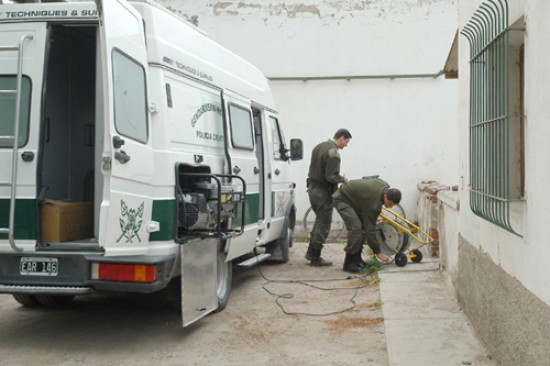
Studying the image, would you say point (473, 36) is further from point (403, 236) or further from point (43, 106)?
point (403, 236)

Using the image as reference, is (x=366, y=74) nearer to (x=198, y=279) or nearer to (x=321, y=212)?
(x=321, y=212)

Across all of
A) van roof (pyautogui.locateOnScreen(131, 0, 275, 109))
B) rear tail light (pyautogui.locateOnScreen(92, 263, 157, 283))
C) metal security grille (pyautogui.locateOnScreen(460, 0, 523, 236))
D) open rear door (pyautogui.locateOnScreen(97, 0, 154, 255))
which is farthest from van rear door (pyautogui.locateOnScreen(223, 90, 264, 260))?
metal security grille (pyautogui.locateOnScreen(460, 0, 523, 236))

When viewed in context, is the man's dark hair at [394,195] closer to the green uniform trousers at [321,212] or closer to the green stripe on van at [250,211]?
the green uniform trousers at [321,212]

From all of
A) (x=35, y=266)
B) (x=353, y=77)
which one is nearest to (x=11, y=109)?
(x=35, y=266)

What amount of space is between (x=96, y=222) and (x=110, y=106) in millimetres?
1206

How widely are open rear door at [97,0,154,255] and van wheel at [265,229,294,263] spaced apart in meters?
4.71

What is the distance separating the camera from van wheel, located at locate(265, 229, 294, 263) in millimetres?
9766

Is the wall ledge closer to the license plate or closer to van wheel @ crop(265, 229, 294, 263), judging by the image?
van wheel @ crop(265, 229, 294, 263)

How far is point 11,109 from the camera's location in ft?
17.5

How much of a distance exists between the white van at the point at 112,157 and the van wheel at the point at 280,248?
2992mm

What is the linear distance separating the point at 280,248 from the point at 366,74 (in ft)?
18.5

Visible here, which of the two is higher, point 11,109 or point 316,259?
point 11,109

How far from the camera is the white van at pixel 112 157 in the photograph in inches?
197

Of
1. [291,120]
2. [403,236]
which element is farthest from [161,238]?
[291,120]
